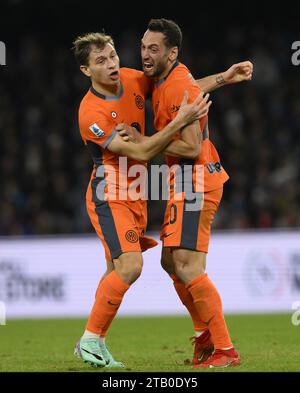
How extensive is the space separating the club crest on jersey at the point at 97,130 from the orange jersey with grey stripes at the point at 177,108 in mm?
493

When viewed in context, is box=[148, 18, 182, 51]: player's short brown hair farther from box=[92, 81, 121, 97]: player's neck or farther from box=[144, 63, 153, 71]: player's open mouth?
box=[92, 81, 121, 97]: player's neck

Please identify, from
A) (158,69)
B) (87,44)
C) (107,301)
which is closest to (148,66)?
(158,69)

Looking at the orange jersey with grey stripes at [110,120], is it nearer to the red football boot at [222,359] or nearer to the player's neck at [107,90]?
the player's neck at [107,90]

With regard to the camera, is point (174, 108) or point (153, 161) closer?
point (174, 108)

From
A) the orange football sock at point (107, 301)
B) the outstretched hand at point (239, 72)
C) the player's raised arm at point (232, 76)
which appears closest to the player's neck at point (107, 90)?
the player's raised arm at point (232, 76)

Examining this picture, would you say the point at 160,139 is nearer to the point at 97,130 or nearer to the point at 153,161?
the point at 97,130

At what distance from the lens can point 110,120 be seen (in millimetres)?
7207

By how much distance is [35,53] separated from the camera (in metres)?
19.6

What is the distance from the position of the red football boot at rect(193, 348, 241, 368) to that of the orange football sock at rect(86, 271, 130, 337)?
75cm

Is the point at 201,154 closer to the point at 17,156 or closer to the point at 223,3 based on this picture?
the point at 17,156

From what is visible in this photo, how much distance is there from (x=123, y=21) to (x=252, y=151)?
5.13m

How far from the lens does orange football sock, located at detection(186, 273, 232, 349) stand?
278 inches

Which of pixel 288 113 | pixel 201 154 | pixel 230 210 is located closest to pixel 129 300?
pixel 230 210

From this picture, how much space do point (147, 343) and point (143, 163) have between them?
264cm
